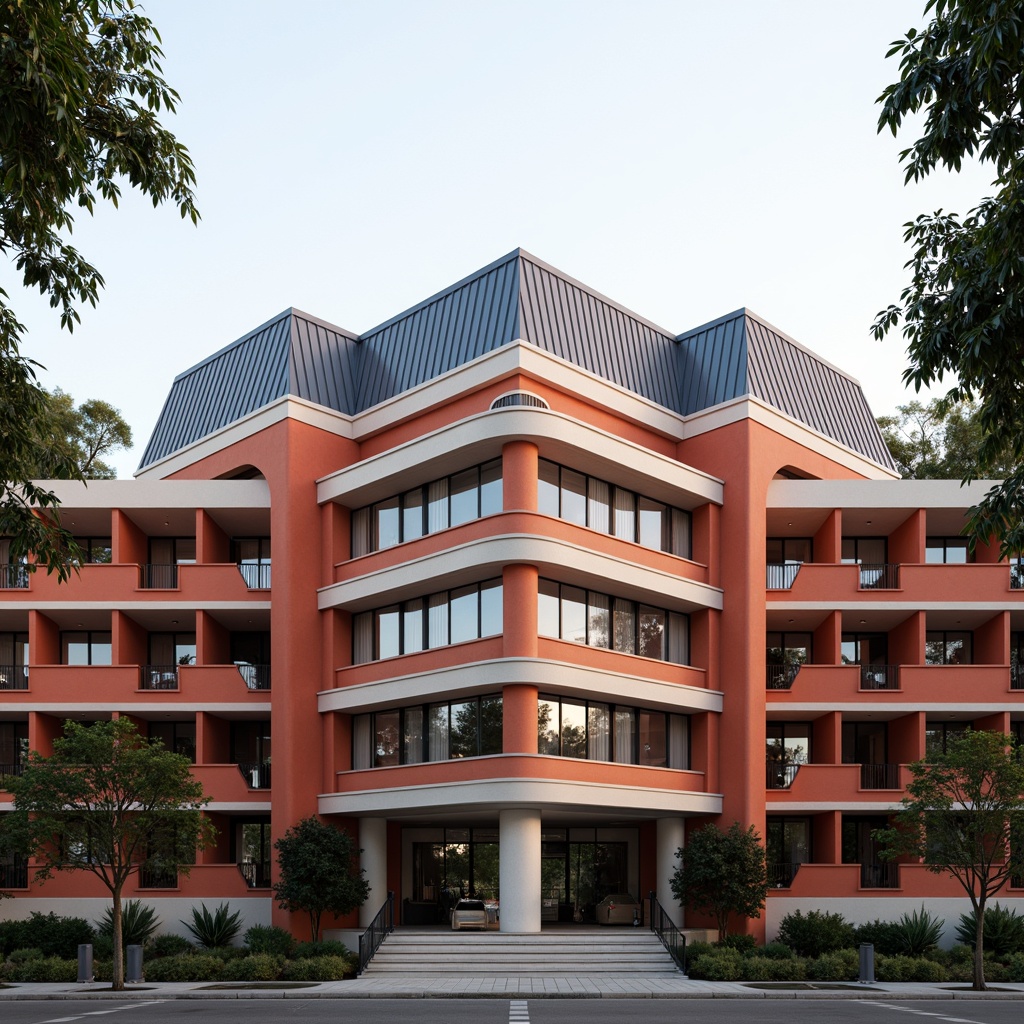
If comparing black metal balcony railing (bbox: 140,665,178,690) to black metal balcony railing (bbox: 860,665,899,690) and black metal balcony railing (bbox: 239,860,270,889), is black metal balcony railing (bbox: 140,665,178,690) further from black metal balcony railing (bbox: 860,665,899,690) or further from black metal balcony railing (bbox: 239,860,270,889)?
black metal balcony railing (bbox: 860,665,899,690)

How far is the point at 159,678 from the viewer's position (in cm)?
4209

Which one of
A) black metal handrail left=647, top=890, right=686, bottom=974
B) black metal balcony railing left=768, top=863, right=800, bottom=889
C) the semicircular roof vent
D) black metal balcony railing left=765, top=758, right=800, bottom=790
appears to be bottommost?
black metal handrail left=647, top=890, right=686, bottom=974

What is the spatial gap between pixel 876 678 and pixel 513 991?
19538 millimetres

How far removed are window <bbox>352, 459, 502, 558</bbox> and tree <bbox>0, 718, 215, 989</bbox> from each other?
10138 millimetres

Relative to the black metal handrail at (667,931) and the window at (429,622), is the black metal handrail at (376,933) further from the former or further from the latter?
the black metal handrail at (667,931)

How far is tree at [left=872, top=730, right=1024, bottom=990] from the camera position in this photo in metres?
31.7

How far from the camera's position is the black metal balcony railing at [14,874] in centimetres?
3956

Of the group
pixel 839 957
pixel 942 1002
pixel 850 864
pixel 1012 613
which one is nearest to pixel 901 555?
pixel 1012 613

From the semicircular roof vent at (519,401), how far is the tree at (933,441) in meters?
28.8

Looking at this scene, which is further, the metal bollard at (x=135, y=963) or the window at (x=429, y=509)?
the window at (x=429, y=509)

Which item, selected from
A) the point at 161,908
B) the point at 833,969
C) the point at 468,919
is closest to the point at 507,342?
the point at 468,919

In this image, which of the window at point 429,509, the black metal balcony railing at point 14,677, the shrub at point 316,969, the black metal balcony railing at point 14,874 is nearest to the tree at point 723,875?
the shrub at point 316,969

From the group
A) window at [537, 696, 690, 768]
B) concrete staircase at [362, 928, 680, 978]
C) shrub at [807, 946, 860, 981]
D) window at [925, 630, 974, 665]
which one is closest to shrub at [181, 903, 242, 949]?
concrete staircase at [362, 928, 680, 978]

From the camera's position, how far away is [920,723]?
40594 mm
